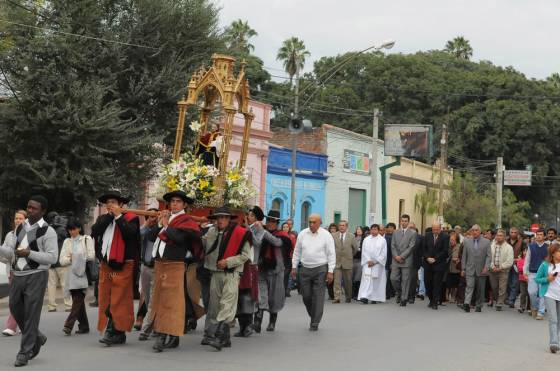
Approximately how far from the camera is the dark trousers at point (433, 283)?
19969mm

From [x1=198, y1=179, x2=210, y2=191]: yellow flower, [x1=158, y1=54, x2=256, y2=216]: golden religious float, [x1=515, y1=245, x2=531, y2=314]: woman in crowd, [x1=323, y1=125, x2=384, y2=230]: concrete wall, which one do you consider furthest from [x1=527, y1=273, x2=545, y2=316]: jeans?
[x1=323, y1=125, x2=384, y2=230]: concrete wall

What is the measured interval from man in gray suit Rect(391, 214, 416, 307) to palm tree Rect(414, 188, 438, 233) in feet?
119

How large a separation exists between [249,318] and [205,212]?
5.53ft

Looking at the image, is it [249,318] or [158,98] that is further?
[158,98]

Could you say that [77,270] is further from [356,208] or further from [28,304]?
[356,208]

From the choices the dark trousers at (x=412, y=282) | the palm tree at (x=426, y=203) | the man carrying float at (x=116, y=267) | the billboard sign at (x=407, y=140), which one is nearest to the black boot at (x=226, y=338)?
the man carrying float at (x=116, y=267)

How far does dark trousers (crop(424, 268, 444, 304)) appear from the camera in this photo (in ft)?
65.5

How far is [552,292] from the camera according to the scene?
13.1m

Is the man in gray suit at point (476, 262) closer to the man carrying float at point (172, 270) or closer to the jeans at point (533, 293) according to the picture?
the jeans at point (533, 293)

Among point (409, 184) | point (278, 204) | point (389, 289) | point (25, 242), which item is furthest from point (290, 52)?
point (25, 242)

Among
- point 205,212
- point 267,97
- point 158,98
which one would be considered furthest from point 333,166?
point 205,212

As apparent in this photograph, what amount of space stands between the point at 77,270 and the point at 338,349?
396 cm

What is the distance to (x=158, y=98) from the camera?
2384cm

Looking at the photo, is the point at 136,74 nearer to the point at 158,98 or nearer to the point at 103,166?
the point at 158,98
